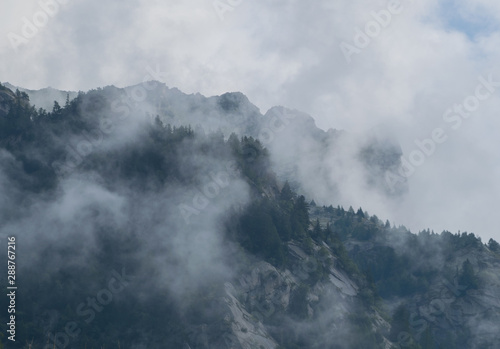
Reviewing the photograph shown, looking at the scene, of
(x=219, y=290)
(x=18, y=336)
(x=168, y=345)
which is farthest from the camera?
(x=219, y=290)

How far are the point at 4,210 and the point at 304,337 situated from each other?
3308 inches

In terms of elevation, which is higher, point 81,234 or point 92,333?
point 81,234

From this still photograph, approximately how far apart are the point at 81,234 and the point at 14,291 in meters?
29.0

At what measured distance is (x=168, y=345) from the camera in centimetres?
17412

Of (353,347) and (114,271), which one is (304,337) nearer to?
(353,347)

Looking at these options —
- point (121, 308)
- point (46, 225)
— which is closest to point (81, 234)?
point (46, 225)

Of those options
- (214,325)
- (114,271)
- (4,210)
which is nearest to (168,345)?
(214,325)

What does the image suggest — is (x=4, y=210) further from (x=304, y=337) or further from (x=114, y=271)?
(x=304, y=337)

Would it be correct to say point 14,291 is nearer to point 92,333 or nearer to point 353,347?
point 92,333

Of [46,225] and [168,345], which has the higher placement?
[46,225]

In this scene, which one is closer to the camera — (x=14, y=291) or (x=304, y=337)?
(x=14, y=291)

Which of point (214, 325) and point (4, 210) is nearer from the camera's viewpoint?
point (214, 325)

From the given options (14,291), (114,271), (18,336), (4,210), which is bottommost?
(18,336)

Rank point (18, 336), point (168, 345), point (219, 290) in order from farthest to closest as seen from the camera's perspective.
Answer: point (219, 290)
point (168, 345)
point (18, 336)
